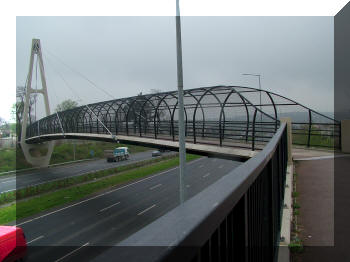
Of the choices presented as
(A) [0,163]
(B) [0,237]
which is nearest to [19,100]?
(A) [0,163]

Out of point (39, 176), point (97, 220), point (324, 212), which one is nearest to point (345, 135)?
point (324, 212)

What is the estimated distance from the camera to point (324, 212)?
4.99 meters

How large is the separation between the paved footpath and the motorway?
7556 mm

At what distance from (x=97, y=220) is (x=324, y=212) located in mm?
16040

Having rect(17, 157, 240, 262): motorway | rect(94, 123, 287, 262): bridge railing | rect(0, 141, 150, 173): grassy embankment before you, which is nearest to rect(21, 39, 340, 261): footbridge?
rect(94, 123, 287, 262): bridge railing

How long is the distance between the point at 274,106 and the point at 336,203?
8.98 m

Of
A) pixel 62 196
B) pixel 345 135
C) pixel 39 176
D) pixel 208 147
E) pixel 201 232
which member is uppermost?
pixel 201 232

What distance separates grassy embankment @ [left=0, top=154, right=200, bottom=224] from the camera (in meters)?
19.9

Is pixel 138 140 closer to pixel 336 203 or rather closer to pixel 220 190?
pixel 336 203

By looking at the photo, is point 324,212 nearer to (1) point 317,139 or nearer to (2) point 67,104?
→ (1) point 317,139

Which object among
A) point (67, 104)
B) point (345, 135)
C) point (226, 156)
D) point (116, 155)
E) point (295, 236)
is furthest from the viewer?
point (67, 104)

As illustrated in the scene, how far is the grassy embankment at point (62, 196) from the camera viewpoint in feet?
65.3

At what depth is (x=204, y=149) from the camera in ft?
44.8

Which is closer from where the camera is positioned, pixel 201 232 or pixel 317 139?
pixel 201 232
